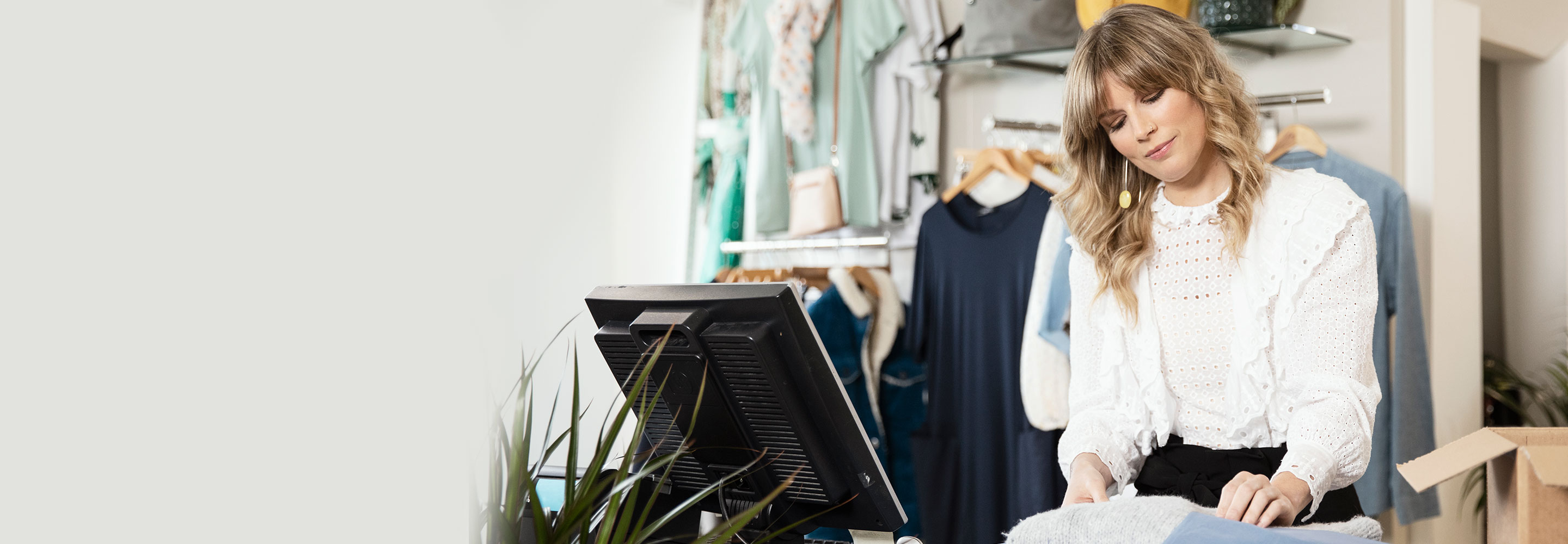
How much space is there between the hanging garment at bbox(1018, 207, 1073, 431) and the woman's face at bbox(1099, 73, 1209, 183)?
973 millimetres

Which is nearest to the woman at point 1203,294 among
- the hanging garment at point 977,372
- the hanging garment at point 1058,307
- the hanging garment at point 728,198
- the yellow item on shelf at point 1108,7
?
the hanging garment at point 1058,307

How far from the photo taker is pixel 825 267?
3.10m

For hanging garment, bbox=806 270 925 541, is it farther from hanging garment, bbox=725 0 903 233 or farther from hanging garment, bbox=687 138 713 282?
hanging garment, bbox=687 138 713 282

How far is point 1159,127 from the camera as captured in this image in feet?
4.53

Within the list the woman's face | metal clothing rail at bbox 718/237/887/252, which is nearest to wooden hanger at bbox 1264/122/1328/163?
the woman's face

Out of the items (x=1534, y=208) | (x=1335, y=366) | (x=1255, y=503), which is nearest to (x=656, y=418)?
(x=1255, y=503)

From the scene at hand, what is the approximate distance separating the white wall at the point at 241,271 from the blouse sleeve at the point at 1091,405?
2.63 ft

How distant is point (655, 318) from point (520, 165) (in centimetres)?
191

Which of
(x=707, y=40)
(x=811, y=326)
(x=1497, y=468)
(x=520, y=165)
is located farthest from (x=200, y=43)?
(x=707, y=40)

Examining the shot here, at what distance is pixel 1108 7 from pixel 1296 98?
17.7 inches

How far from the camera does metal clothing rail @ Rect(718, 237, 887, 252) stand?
311 cm

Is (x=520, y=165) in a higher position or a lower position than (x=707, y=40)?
lower

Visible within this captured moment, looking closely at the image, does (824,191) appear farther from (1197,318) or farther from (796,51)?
(1197,318)

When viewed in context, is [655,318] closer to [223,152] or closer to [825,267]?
[223,152]
